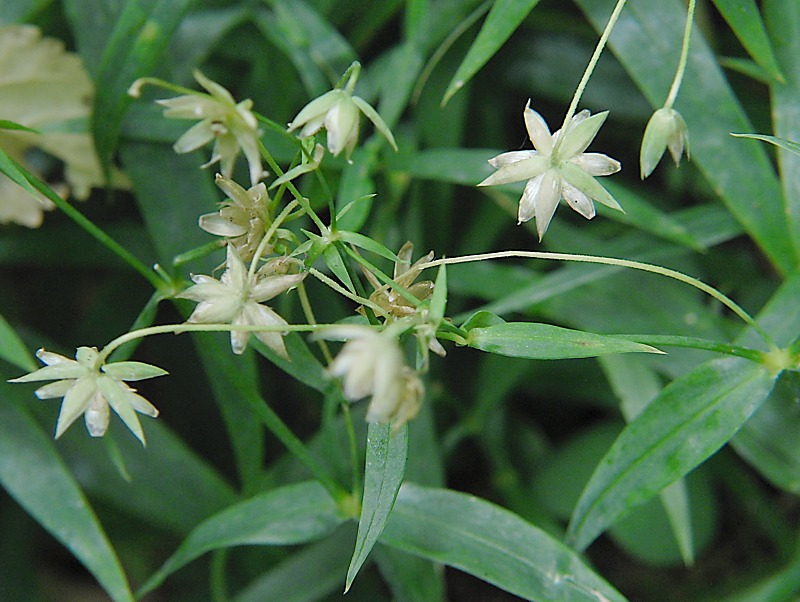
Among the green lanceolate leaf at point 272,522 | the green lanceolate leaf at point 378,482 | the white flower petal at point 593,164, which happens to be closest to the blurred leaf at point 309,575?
the green lanceolate leaf at point 272,522

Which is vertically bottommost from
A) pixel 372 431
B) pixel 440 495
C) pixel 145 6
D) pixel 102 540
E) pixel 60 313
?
pixel 60 313

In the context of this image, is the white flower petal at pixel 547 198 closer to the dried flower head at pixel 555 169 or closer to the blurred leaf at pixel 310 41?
the dried flower head at pixel 555 169

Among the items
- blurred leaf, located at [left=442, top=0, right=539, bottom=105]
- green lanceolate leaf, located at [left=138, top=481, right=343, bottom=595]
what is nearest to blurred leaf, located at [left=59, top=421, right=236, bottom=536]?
green lanceolate leaf, located at [left=138, top=481, right=343, bottom=595]

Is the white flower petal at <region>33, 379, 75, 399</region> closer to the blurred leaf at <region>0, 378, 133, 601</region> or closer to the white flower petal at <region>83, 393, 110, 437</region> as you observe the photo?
the white flower petal at <region>83, 393, 110, 437</region>

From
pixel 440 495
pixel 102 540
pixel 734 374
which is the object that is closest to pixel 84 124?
pixel 102 540

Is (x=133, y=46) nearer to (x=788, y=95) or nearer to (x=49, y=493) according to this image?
(x=49, y=493)

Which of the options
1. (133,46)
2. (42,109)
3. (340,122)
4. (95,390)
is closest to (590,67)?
(340,122)

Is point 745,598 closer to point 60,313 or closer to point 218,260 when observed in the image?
point 218,260
